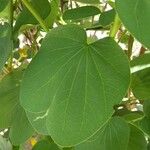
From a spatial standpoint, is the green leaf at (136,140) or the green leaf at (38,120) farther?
the green leaf at (136,140)

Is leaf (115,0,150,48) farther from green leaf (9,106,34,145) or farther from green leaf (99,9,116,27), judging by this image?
green leaf (9,106,34,145)

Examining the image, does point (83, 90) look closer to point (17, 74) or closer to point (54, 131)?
point (54, 131)

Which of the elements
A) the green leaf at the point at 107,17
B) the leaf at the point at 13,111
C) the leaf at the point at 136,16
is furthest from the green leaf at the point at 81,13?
the leaf at the point at 136,16

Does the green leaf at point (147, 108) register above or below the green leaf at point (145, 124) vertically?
above

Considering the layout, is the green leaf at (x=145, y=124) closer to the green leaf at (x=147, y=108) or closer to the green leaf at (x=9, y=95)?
the green leaf at (x=147, y=108)

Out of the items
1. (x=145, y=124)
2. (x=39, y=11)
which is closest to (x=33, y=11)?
(x=39, y=11)

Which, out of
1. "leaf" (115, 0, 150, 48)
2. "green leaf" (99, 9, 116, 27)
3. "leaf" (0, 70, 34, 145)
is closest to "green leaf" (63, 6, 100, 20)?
"green leaf" (99, 9, 116, 27)

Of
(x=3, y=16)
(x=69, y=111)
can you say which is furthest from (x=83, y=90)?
(x=3, y=16)
